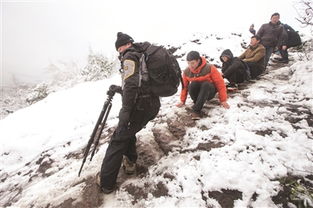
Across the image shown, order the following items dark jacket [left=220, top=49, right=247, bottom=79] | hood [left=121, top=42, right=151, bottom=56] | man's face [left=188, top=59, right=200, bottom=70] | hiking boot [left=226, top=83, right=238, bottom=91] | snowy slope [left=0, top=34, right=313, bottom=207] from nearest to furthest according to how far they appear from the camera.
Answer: snowy slope [left=0, top=34, right=313, bottom=207], hood [left=121, top=42, right=151, bottom=56], man's face [left=188, top=59, right=200, bottom=70], hiking boot [left=226, top=83, right=238, bottom=91], dark jacket [left=220, top=49, right=247, bottom=79]

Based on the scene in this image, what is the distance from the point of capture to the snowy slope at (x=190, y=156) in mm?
2910

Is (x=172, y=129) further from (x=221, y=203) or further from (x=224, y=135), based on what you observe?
(x=221, y=203)

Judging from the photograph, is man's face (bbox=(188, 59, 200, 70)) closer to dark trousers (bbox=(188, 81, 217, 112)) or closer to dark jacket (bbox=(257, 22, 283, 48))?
dark trousers (bbox=(188, 81, 217, 112))

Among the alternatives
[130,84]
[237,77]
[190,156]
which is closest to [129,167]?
[190,156]

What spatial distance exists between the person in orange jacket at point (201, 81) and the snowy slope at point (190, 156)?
0.34 m

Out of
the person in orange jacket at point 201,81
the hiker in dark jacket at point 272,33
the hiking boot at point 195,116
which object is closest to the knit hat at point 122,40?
the person in orange jacket at point 201,81

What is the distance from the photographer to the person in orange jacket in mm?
4840

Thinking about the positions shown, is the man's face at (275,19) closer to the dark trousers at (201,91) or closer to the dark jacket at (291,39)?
the dark jacket at (291,39)

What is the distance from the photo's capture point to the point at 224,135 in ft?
13.1

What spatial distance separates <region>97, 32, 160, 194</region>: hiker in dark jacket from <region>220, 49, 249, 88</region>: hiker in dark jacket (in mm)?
4194

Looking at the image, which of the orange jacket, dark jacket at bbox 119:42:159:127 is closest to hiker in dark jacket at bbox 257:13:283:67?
the orange jacket

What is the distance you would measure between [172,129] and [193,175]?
1644 millimetres

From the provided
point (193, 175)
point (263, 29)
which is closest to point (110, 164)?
point (193, 175)

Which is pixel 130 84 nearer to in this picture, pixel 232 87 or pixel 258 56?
pixel 232 87
